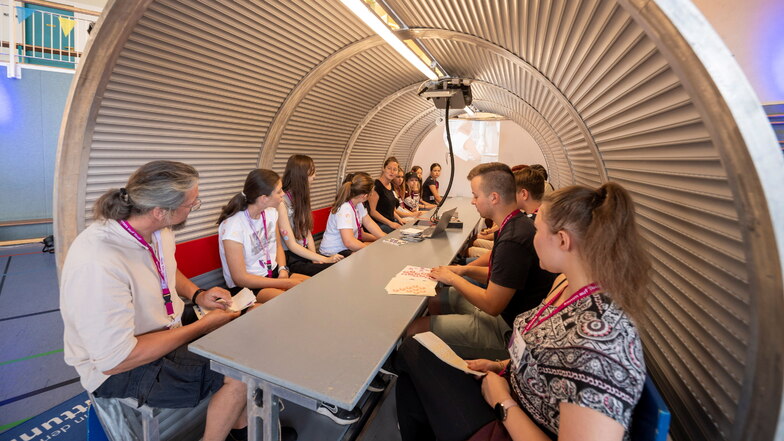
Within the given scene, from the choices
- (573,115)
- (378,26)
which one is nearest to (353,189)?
(378,26)

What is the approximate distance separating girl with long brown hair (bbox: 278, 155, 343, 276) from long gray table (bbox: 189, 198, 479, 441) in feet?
4.55

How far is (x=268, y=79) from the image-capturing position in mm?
3484

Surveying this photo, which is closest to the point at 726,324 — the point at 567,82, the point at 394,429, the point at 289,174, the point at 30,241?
the point at 394,429

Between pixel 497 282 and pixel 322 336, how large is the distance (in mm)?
1078

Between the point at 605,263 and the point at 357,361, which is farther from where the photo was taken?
the point at 357,361

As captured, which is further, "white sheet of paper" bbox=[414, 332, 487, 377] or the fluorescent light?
the fluorescent light

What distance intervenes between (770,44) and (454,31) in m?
2.13

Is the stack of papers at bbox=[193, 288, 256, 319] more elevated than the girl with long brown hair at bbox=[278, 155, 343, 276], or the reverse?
the girl with long brown hair at bbox=[278, 155, 343, 276]

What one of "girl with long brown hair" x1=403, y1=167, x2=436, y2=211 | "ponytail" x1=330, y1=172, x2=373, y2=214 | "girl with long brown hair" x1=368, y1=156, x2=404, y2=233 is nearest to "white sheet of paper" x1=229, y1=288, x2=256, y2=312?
"ponytail" x1=330, y1=172, x2=373, y2=214

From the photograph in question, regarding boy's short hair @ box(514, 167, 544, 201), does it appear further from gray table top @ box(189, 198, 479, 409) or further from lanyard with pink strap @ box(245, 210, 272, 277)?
lanyard with pink strap @ box(245, 210, 272, 277)

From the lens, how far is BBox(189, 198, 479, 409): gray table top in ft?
4.30

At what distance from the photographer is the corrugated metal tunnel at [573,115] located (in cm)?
100

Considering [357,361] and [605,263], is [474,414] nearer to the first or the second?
[357,361]

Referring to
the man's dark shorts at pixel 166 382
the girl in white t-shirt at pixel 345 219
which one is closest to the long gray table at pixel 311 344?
the man's dark shorts at pixel 166 382
